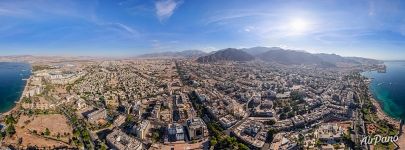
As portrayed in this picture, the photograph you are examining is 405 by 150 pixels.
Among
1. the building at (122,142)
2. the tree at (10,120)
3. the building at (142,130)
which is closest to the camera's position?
the building at (122,142)

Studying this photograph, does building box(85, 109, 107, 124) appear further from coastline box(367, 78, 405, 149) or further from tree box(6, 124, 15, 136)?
coastline box(367, 78, 405, 149)

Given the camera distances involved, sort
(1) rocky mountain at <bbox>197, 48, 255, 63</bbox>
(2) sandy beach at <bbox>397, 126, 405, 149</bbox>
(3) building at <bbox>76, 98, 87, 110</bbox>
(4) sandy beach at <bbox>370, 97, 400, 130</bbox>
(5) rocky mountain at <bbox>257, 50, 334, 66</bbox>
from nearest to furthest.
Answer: (2) sandy beach at <bbox>397, 126, 405, 149</bbox>
(4) sandy beach at <bbox>370, 97, 400, 130</bbox>
(3) building at <bbox>76, 98, 87, 110</bbox>
(1) rocky mountain at <bbox>197, 48, 255, 63</bbox>
(5) rocky mountain at <bbox>257, 50, 334, 66</bbox>

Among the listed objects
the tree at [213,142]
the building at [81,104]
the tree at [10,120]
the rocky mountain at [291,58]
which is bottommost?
the tree at [213,142]

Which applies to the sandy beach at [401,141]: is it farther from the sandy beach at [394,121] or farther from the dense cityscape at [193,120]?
the dense cityscape at [193,120]

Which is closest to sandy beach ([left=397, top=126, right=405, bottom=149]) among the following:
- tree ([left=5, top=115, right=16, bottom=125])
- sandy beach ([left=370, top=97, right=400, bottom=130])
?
sandy beach ([left=370, top=97, right=400, bottom=130])

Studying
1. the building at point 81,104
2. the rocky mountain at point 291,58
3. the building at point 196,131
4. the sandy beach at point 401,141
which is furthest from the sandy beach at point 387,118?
the rocky mountain at point 291,58

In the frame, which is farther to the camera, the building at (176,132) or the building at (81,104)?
the building at (81,104)
